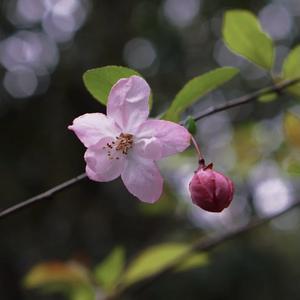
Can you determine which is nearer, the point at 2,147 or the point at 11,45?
the point at 2,147

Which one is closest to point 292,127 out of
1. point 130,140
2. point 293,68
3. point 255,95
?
point 293,68

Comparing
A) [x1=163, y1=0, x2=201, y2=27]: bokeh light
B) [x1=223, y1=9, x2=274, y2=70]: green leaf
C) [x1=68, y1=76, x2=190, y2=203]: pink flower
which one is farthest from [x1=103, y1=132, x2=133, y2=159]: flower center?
[x1=163, y1=0, x2=201, y2=27]: bokeh light

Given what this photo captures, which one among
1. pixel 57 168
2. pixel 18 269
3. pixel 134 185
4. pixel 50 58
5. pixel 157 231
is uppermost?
pixel 50 58

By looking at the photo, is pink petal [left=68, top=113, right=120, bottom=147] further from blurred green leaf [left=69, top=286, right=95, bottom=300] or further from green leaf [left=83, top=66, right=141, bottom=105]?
blurred green leaf [left=69, top=286, right=95, bottom=300]

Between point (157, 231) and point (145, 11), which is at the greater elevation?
point (145, 11)

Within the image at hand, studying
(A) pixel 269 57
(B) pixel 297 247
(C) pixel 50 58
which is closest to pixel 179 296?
(B) pixel 297 247

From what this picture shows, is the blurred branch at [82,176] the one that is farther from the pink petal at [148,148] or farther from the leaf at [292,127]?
the leaf at [292,127]

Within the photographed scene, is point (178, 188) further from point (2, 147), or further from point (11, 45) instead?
point (11, 45)

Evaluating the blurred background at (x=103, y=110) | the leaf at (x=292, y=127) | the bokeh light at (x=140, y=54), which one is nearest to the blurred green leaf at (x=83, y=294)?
the leaf at (x=292, y=127)
